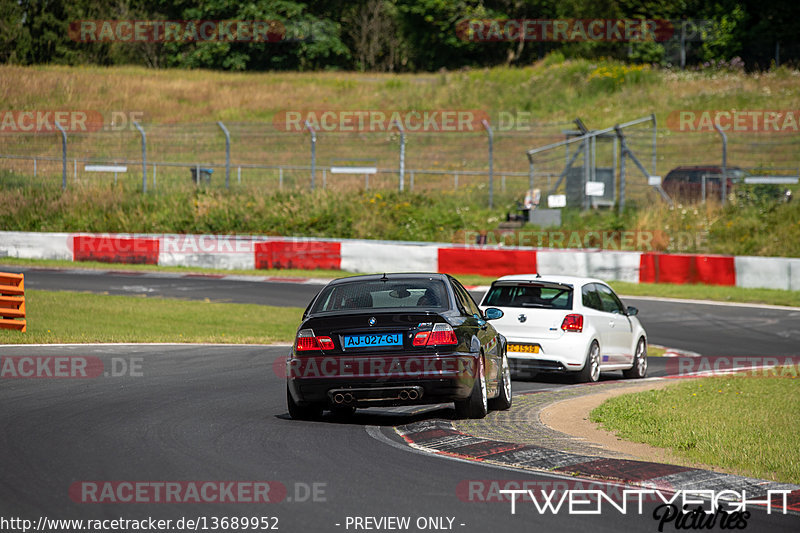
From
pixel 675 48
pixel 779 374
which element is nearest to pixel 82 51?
pixel 675 48

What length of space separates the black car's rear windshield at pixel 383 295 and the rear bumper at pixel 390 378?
1.78 feet

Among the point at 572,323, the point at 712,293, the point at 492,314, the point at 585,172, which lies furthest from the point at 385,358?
the point at 585,172

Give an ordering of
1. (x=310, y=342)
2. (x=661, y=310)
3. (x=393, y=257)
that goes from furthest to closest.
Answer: (x=393, y=257) → (x=661, y=310) → (x=310, y=342)

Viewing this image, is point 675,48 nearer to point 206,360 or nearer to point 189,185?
point 189,185

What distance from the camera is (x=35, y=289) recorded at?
2334 cm

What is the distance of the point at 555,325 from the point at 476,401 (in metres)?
4.44

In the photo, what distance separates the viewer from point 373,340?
884cm

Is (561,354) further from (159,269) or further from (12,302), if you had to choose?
(159,269)

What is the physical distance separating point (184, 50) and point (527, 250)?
54.5 m

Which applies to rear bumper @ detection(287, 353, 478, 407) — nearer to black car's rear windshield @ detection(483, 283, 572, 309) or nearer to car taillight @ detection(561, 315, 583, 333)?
car taillight @ detection(561, 315, 583, 333)

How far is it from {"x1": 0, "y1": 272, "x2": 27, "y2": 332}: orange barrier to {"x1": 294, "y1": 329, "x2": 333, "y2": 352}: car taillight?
27.5 feet

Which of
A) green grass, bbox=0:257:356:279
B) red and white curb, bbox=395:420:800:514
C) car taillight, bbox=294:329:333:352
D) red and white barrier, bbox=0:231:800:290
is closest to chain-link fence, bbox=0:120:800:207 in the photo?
red and white barrier, bbox=0:231:800:290

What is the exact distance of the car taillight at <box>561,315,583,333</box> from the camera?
13.5 meters

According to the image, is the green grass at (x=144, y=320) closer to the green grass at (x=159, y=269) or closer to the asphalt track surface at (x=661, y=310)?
the asphalt track surface at (x=661, y=310)
